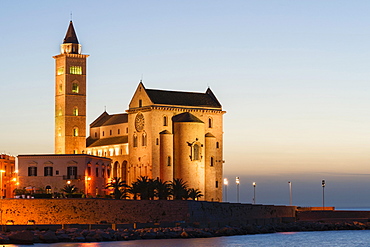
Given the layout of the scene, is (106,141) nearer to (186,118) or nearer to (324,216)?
(186,118)

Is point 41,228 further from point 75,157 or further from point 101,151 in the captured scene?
point 101,151

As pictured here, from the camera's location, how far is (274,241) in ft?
264

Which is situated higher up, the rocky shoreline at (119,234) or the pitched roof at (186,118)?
the pitched roof at (186,118)

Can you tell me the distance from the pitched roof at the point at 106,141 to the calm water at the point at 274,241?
3081 centimetres

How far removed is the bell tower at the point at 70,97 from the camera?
378 ft

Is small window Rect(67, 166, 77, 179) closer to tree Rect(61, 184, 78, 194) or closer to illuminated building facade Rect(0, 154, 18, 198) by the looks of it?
tree Rect(61, 184, 78, 194)

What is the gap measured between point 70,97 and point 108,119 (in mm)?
9034

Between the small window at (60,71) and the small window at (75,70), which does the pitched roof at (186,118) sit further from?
the small window at (60,71)

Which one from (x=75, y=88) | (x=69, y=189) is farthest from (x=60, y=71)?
(x=69, y=189)

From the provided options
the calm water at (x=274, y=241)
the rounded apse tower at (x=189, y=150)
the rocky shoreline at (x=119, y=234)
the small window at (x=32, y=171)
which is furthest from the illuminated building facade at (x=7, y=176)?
the calm water at (x=274, y=241)

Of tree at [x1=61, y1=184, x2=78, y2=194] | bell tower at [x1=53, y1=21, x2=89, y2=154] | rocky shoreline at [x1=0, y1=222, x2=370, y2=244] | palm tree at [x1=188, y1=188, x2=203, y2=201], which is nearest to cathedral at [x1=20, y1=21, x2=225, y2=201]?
bell tower at [x1=53, y1=21, x2=89, y2=154]

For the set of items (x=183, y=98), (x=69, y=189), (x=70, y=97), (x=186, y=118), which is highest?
(x=70, y=97)

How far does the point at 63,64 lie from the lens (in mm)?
116375

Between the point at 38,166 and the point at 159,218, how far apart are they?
66.7 ft
